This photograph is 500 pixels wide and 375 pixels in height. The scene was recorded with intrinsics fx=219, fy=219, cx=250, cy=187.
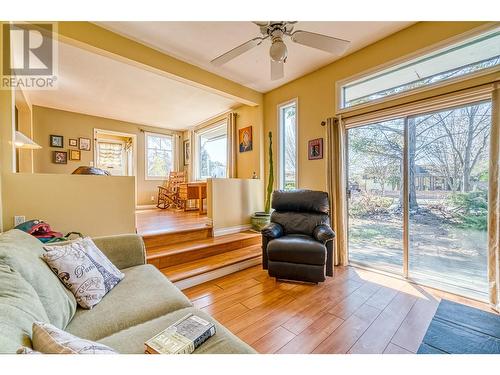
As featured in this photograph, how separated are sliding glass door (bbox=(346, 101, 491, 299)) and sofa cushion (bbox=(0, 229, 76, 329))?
3.13m

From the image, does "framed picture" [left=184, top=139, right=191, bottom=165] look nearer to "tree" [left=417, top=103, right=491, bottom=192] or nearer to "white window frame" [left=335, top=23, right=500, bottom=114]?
"white window frame" [left=335, top=23, right=500, bottom=114]

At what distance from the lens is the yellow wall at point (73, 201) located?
215 centimetres

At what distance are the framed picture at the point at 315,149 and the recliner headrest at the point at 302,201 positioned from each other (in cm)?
66

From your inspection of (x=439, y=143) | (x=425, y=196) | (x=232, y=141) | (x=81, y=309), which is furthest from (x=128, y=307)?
(x=232, y=141)

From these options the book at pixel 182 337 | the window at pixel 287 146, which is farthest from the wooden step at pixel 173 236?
the book at pixel 182 337

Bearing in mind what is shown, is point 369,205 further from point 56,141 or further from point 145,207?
point 56,141

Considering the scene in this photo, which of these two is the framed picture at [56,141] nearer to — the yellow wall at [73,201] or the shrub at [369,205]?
the yellow wall at [73,201]

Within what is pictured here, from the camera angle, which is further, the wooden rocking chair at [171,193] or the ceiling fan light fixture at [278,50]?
the wooden rocking chair at [171,193]

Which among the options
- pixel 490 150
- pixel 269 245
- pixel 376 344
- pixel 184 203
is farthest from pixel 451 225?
pixel 184 203

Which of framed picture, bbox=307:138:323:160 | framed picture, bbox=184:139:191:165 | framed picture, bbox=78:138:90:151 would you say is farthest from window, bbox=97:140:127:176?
framed picture, bbox=307:138:323:160

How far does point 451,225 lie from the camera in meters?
2.36

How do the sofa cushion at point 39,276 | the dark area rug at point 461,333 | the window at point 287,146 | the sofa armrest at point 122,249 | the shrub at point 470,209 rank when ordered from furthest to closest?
1. the window at point 287,146
2. the shrub at point 470,209
3. the sofa armrest at point 122,249
4. the dark area rug at point 461,333
5. the sofa cushion at point 39,276
